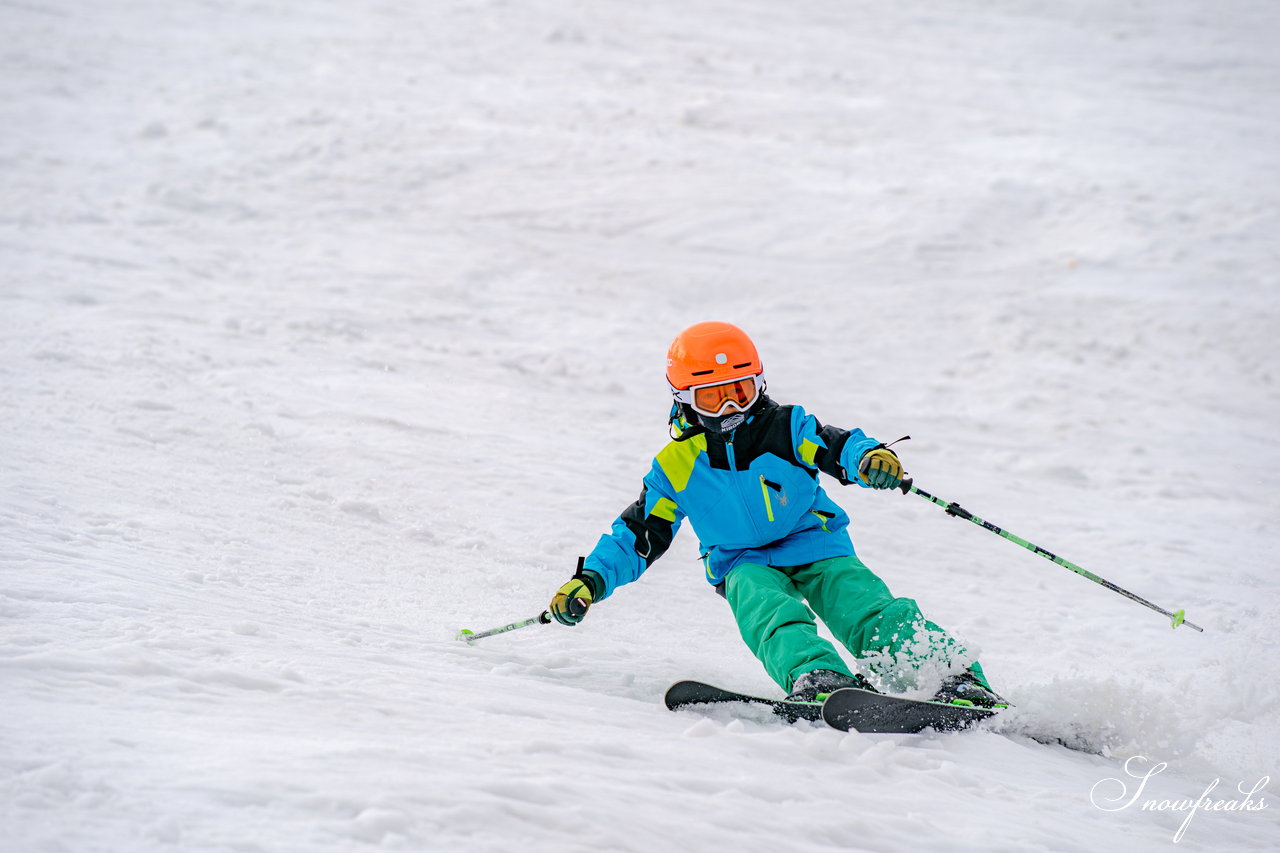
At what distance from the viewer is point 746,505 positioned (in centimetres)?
414

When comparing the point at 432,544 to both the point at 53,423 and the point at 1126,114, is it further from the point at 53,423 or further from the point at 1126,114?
the point at 1126,114

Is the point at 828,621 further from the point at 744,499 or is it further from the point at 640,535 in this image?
the point at 640,535

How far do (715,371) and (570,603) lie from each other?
1.03m

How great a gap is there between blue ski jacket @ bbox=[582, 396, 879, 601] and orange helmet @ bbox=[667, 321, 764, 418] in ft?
0.34

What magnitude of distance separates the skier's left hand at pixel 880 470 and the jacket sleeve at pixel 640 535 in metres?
0.78

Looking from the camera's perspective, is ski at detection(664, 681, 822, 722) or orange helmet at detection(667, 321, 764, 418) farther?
orange helmet at detection(667, 321, 764, 418)

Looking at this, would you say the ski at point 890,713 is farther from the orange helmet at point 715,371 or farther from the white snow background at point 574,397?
the orange helmet at point 715,371

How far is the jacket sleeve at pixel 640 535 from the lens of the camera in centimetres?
409

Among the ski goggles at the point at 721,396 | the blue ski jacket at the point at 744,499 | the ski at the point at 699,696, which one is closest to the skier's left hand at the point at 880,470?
the blue ski jacket at the point at 744,499

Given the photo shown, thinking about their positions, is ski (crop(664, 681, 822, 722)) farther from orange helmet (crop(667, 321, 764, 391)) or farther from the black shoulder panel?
orange helmet (crop(667, 321, 764, 391))
